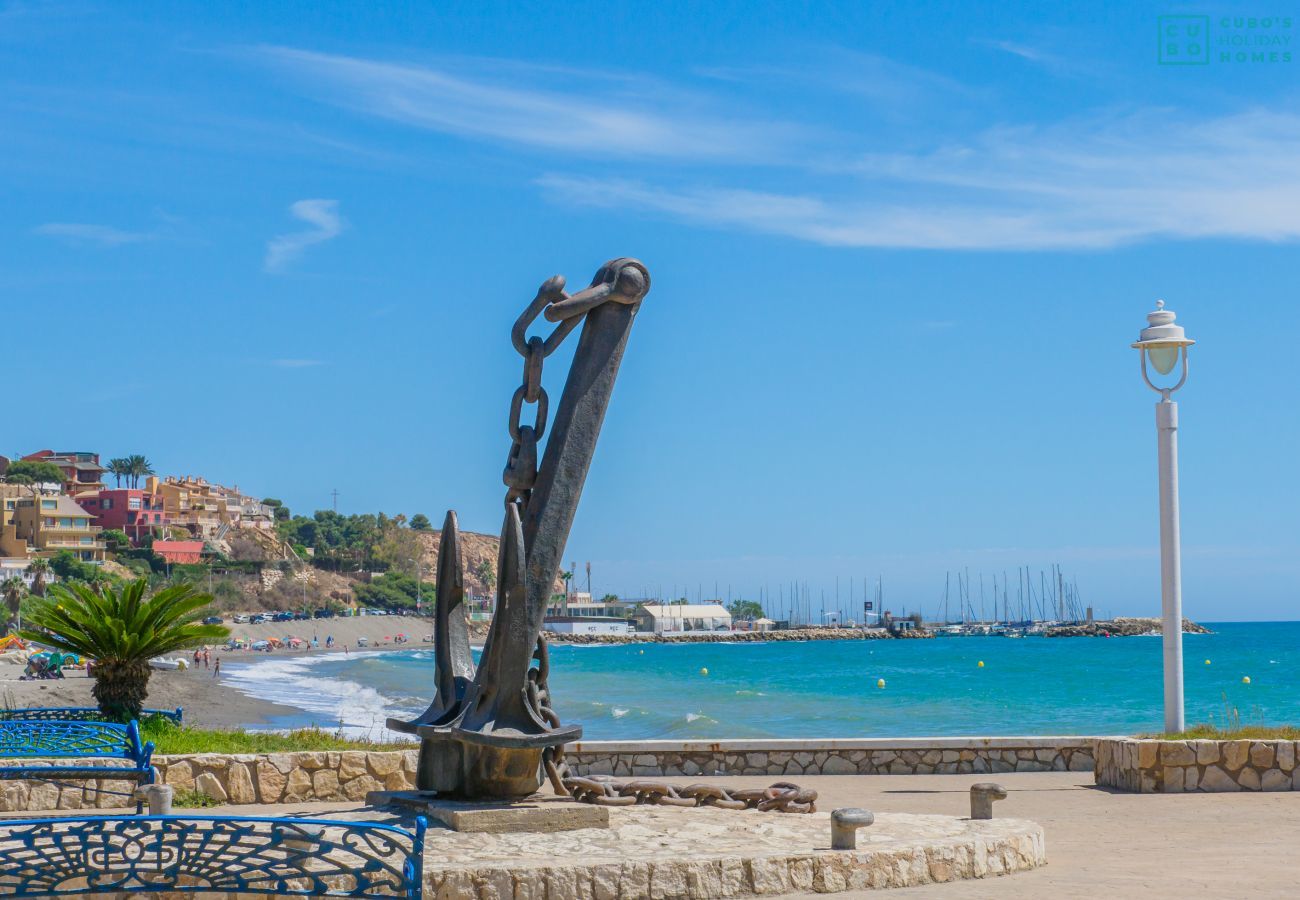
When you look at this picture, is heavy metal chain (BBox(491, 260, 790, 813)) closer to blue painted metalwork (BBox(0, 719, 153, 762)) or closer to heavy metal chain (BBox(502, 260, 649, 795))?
heavy metal chain (BBox(502, 260, 649, 795))

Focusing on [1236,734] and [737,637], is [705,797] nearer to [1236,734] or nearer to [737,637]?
[1236,734]

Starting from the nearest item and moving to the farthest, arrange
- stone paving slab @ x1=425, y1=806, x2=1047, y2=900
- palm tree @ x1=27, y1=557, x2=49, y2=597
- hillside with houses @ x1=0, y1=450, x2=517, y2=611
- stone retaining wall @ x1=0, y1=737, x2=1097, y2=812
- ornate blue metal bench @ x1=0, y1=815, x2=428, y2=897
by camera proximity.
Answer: ornate blue metal bench @ x1=0, y1=815, x2=428, y2=897 < stone paving slab @ x1=425, y1=806, x2=1047, y2=900 < stone retaining wall @ x1=0, y1=737, x2=1097, y2=812 < palm tree @ x1=27, y1=557, x2=49, y2=597 < hillside with houses @ x1=0, y1=450, x2=517, y2=611

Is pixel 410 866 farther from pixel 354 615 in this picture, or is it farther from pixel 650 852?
pixel 354 615

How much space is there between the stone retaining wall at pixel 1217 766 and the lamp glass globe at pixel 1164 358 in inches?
145

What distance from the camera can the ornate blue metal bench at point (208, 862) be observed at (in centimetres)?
579

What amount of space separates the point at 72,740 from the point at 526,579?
402cm

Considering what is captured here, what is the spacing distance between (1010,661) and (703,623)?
8955 cm

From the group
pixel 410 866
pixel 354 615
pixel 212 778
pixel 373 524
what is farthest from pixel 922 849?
pixel 373 524

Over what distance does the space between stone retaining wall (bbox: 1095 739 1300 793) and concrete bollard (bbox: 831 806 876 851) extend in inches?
201

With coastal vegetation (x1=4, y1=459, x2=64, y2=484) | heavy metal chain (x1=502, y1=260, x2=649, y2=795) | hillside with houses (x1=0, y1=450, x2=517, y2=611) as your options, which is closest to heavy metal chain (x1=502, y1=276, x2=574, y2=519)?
heavy metal chain (x1=502, y1=260, x2=649, y2=795)

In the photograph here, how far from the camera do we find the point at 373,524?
172250 mm

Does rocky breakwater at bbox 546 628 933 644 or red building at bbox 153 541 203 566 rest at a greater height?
red building at bbox 153 541 203 566

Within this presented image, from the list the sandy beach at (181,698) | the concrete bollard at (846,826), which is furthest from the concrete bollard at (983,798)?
the sandy beach at (181,698)

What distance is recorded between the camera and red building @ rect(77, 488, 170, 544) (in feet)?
422
